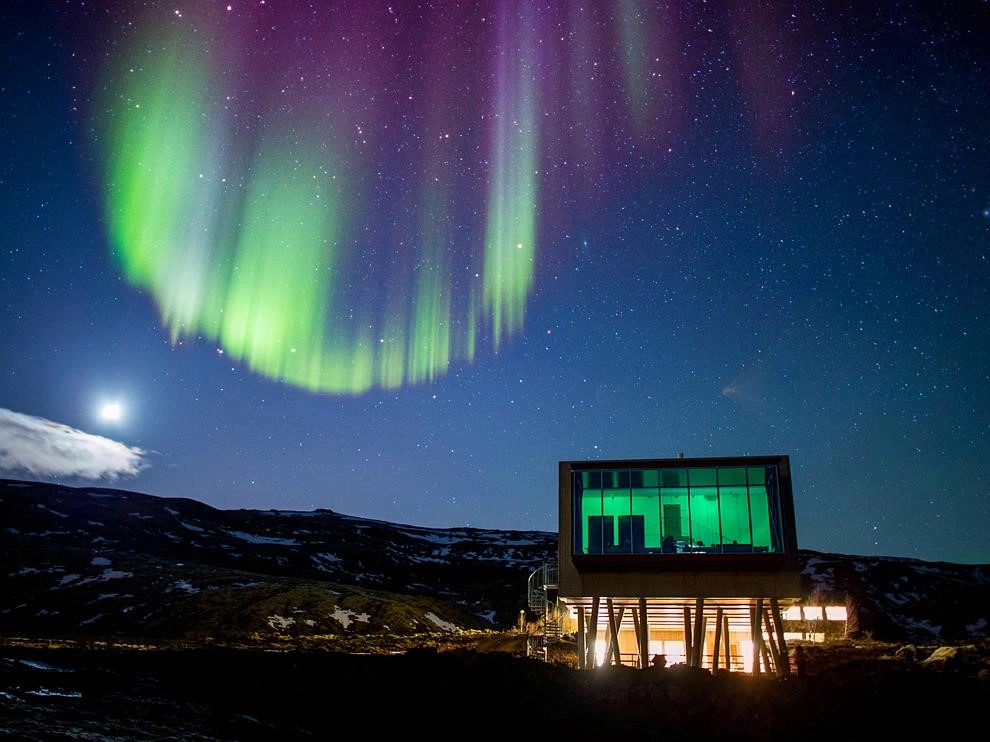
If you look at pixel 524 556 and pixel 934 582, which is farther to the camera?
pixel 524 556

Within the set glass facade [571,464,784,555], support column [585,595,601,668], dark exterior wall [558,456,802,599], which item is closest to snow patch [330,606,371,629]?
support column [585,595,601,668]

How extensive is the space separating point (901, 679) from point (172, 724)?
30.1 meters

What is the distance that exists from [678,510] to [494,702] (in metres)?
12.8

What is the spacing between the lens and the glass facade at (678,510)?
36.9 meters

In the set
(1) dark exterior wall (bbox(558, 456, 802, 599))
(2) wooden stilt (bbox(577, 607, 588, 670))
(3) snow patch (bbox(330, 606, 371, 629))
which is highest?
(1) dark exterior wall (bbox(558, 456, 802, 599))

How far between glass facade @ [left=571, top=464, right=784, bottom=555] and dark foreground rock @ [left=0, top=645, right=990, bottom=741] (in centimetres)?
585

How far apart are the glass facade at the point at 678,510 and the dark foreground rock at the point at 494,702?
5.85 metres

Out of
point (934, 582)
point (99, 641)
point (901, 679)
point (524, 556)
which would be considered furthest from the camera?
point (524, 556)

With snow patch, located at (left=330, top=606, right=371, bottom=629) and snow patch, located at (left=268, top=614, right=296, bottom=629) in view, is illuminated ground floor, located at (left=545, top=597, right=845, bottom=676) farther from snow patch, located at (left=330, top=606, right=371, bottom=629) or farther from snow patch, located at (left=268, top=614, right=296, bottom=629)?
snow patch, located at (left=268, top=614, right=296, bottom=629)

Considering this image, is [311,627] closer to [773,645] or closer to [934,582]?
[773,645]

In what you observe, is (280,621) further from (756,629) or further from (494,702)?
(756,629)

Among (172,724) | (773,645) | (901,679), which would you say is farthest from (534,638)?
(172,724)

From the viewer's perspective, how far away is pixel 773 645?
42438mm

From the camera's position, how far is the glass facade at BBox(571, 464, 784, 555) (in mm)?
36906
